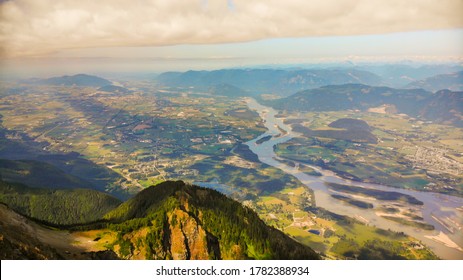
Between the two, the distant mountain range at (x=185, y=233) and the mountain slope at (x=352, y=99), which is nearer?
the distant mountain range at (x=185, y=233)

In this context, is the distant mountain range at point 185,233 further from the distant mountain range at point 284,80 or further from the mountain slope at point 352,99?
the distant mountain range at point 284,80

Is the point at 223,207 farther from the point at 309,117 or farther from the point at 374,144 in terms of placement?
the point at 309,117

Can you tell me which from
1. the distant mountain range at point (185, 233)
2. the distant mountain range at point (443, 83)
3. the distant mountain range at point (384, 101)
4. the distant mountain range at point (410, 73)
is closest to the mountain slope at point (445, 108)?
the distant mountain range at point (384, 101)

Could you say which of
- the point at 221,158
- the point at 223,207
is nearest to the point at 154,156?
the point at 221,158

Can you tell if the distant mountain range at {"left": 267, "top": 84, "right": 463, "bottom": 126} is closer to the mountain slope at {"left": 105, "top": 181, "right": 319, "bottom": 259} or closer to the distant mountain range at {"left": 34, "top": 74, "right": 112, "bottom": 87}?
the distant mountain range at {"left": 34, "top": 74, "right": 112, "bottom": 87}

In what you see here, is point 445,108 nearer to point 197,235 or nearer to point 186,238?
point 197,235

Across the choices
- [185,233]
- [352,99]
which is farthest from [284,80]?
[185,233]

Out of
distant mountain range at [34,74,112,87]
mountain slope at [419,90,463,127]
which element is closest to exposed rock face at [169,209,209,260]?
mountain slope at [419,90,463,127]
